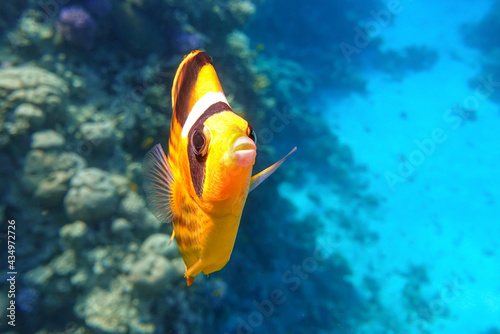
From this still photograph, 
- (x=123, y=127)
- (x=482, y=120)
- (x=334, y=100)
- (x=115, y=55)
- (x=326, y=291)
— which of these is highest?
(x=482, y=120)

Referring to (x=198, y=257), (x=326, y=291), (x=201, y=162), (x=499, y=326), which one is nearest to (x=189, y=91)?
(x=201, y=162)

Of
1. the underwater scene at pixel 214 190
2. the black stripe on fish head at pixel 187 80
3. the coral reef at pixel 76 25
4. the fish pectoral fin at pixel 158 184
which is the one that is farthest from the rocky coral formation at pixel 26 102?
the black stripe on fish head at pixel 187 80

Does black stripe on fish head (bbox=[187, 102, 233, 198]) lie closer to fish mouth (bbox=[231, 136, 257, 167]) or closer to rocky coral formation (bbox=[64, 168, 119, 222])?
fish mouth (bbox=[231, 136, 257, 167])

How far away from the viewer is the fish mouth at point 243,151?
53cm

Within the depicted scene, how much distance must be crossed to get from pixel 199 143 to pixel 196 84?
24cm

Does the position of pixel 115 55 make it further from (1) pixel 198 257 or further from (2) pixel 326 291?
(2) pixel 326 291

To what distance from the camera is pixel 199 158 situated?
638 millimetres

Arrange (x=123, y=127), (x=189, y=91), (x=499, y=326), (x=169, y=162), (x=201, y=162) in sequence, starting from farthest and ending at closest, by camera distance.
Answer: (x=499, y=326) < (x=123, y=127) < (x=169, y=162) < (x=189, y=91) < (x=201, y=162)

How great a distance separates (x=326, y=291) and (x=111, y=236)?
611 centimetres

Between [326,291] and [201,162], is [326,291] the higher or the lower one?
the lower one

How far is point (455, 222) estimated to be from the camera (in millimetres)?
11211

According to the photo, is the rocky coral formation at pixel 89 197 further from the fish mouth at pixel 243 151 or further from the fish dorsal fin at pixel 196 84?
the fish mouth at pixel 243 151

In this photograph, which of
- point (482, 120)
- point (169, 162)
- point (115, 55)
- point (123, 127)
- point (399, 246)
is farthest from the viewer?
point (482, 120)

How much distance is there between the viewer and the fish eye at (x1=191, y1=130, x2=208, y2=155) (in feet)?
1.99
